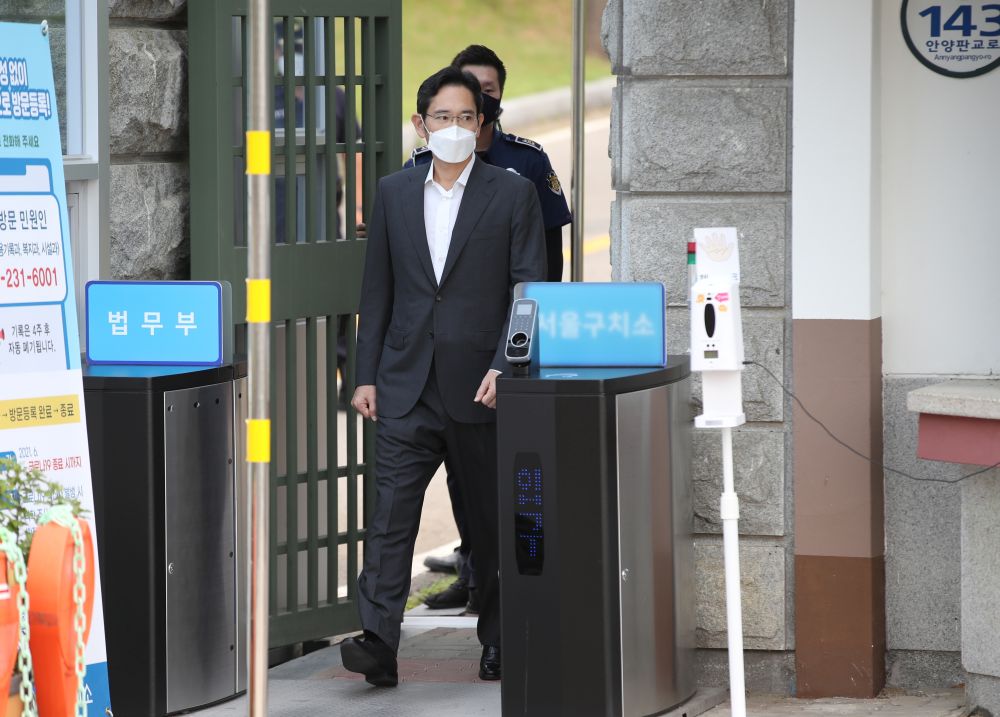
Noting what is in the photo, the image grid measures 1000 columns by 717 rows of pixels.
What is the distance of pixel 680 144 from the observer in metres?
5.50

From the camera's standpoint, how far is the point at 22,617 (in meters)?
4.23

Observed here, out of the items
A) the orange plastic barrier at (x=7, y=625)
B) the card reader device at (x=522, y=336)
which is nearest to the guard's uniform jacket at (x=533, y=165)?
the card reader device at (x=522, y=336)

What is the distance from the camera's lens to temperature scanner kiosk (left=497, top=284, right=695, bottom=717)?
4.86m

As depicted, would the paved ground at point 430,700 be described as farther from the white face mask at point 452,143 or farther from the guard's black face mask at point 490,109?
the guard's black face mask at point 490,109

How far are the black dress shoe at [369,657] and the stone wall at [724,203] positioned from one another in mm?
1020

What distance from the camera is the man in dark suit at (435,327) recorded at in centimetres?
551

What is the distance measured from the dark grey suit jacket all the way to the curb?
16.6 metres

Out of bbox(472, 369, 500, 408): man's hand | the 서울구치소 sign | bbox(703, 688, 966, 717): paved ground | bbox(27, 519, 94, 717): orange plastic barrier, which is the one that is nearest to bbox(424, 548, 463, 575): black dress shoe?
bbox(703, 688, 966, 717): paved ground

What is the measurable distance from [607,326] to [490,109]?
158cm

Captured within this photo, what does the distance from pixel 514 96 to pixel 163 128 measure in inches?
777

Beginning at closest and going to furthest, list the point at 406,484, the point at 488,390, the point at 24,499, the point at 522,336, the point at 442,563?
the point at 24,499 → the point at 522,336 → the point at 488,390 → the point at 406,484 → the point at 442,563

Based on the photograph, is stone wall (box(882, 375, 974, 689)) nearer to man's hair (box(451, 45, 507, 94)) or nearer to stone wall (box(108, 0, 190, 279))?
man's hair (box(451, 45, 507, 94))

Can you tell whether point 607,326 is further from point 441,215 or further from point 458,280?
point 441,215

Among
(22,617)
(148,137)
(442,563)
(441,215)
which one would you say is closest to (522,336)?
(441,215)
